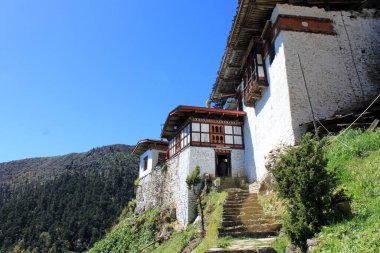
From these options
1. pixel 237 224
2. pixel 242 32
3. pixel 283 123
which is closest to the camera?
pixel 237 224

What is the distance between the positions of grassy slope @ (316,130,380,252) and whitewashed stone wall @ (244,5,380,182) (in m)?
3.33

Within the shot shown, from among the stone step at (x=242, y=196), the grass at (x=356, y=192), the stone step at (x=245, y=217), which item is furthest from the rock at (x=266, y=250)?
the stone step at (x=242, y=196)

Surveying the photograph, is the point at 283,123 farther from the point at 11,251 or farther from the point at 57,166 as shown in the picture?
the point at 57,166

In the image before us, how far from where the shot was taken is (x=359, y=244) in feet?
16.3

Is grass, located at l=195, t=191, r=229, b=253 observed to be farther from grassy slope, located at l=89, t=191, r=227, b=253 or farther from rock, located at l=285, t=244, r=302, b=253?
rock, located at l=285, t=244, r=302, b=253

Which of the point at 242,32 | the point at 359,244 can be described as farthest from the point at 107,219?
the point at 359,244

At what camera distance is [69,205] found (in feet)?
162

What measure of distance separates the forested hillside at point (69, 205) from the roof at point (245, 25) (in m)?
33.3

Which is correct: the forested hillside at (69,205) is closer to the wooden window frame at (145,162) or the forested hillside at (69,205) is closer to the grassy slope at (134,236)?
the wooden window frame at (145,162)

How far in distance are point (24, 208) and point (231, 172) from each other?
46.7m

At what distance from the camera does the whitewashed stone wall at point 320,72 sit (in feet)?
43.8

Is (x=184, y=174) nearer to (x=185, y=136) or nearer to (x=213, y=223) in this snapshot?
(x=185, y=136)

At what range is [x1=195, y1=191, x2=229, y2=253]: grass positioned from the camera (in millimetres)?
9727

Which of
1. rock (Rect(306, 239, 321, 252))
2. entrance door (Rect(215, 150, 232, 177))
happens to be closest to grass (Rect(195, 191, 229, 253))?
entrance door (Rect(215, 150, 232, 177))
